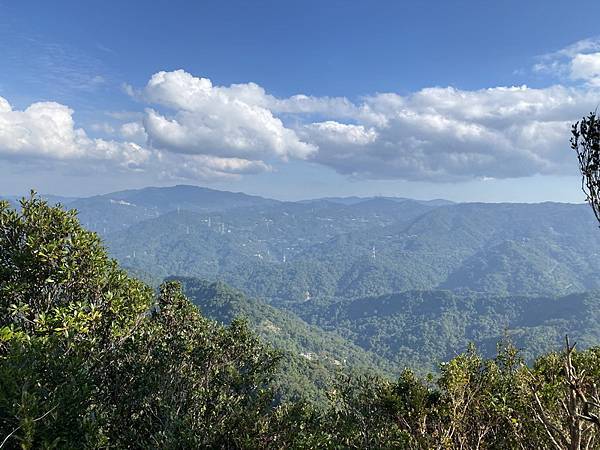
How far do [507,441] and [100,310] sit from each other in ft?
60.4

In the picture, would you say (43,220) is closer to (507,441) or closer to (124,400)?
(124,400)

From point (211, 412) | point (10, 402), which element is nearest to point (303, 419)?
point (211, 412)

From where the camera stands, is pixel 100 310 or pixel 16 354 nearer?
pixel 16 354

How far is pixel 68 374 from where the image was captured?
613 inches

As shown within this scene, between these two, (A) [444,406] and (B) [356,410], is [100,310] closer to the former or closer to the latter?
(B) [356,410]

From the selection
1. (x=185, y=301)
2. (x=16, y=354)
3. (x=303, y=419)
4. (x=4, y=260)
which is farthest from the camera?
(x=185, y=301)

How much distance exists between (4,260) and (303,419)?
1541 cm

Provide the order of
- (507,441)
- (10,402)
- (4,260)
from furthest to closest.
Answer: (4,260) → (507,441) → (10,402)

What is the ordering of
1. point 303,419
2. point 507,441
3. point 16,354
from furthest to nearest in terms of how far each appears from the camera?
point 303,419
point 507,441
point 16,354

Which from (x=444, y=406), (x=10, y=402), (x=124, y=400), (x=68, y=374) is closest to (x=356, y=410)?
(x=444, y=406)

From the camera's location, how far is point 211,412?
1814 cm

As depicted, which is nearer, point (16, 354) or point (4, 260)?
point (16, 354)

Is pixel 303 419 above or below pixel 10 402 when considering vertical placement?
below

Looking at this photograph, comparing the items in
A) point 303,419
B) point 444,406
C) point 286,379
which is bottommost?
point 286,379
